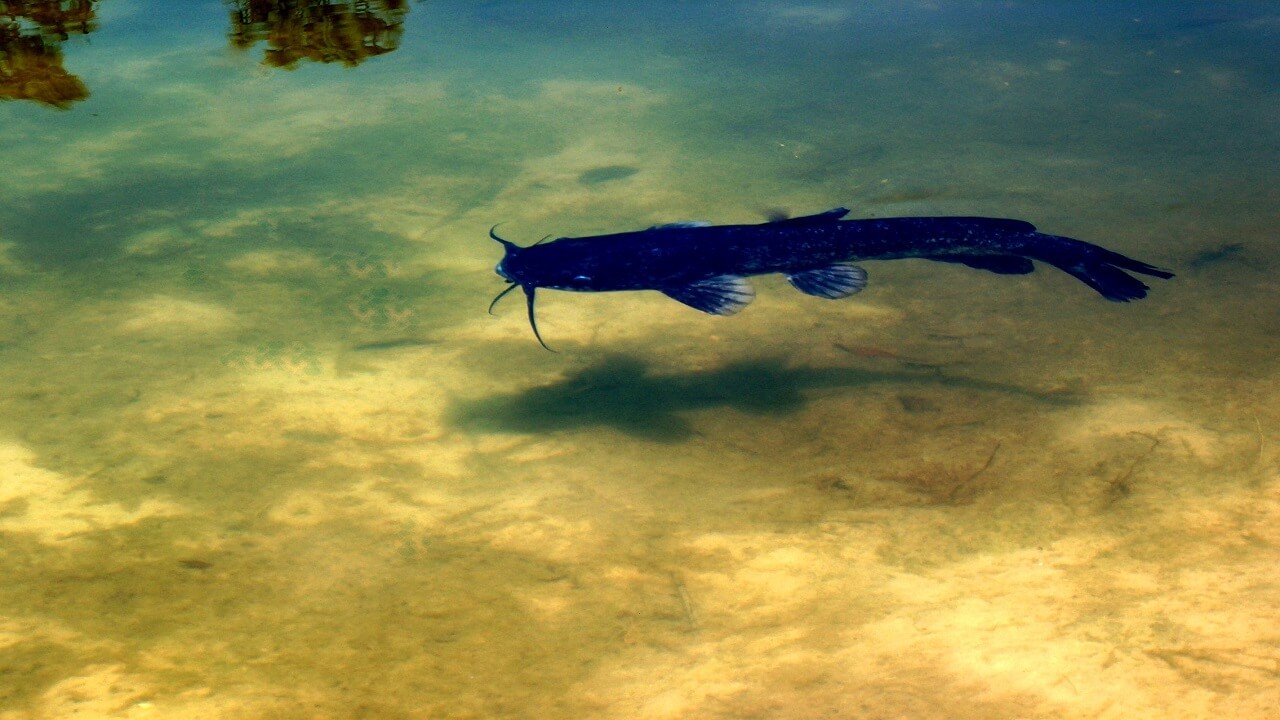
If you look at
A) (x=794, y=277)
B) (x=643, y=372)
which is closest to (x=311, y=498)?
(x=643, y=372)

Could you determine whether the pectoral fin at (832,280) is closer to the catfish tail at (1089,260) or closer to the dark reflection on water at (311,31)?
the catfish tail at (1089,260)

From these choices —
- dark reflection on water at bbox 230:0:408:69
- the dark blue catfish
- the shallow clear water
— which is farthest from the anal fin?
dark reflection on water at bbox 230:0:408:69

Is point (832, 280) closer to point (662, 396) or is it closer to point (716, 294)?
point (716, 294)

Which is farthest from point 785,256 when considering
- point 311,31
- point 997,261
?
point 311,31

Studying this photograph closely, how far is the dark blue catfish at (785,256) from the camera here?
3.94 metres

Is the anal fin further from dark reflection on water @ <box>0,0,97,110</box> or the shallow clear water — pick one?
dark reflection on water @ <box>0,0,97,110</box>

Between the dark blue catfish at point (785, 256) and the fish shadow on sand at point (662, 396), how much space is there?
85 cm

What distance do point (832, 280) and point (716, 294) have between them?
1.85 ft

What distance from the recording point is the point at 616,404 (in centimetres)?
481

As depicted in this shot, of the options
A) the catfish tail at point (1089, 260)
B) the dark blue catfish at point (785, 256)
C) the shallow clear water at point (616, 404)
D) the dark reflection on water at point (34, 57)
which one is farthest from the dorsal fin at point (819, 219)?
the dark reflection on water at point (34, 57)

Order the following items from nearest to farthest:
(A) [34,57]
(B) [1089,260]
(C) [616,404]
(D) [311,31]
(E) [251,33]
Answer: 1. (B) [1089,260]
2. (C) [616,404]
3. (A) [34,57]
4. (D) [311,31]
5. (E) [251,33]

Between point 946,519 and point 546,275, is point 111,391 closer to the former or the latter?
point 546,275

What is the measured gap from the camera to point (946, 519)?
11.8 ft

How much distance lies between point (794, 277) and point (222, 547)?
8.93ft
